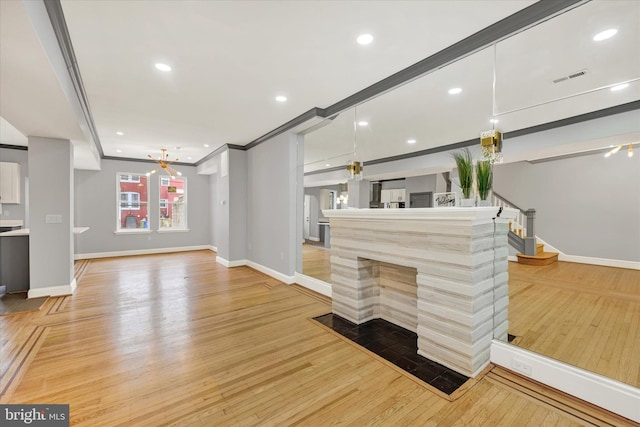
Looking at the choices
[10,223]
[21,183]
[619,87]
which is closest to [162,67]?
[619,87]

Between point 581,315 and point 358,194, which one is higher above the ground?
point 358,194

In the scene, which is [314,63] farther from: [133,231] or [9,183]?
[133,231]

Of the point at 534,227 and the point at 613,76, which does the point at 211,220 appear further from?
the point at 613,76

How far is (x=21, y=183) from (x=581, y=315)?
10746mm

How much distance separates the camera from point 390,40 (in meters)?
2.46

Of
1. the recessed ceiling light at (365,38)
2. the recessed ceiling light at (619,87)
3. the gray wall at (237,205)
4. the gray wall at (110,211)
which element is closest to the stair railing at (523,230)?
the recessed ceiling light at (619,87)

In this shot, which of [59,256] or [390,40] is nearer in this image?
[390,40]

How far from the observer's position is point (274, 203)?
17.7 ft

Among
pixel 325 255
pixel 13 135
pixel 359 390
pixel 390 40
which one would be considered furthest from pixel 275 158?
pixel 13 135

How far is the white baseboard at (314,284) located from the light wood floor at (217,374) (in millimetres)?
364

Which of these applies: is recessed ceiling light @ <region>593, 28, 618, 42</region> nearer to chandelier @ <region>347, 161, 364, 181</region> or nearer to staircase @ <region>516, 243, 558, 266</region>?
staircase @ <region>516, 243, 558, 266</region>

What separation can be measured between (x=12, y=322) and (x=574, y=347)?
624 cm

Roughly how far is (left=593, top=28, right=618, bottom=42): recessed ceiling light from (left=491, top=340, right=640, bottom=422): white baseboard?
2647mm

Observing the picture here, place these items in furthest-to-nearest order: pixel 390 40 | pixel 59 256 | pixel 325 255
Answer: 1. pixel 325 255
2. pixel 59 256
3. pixel 390 40
